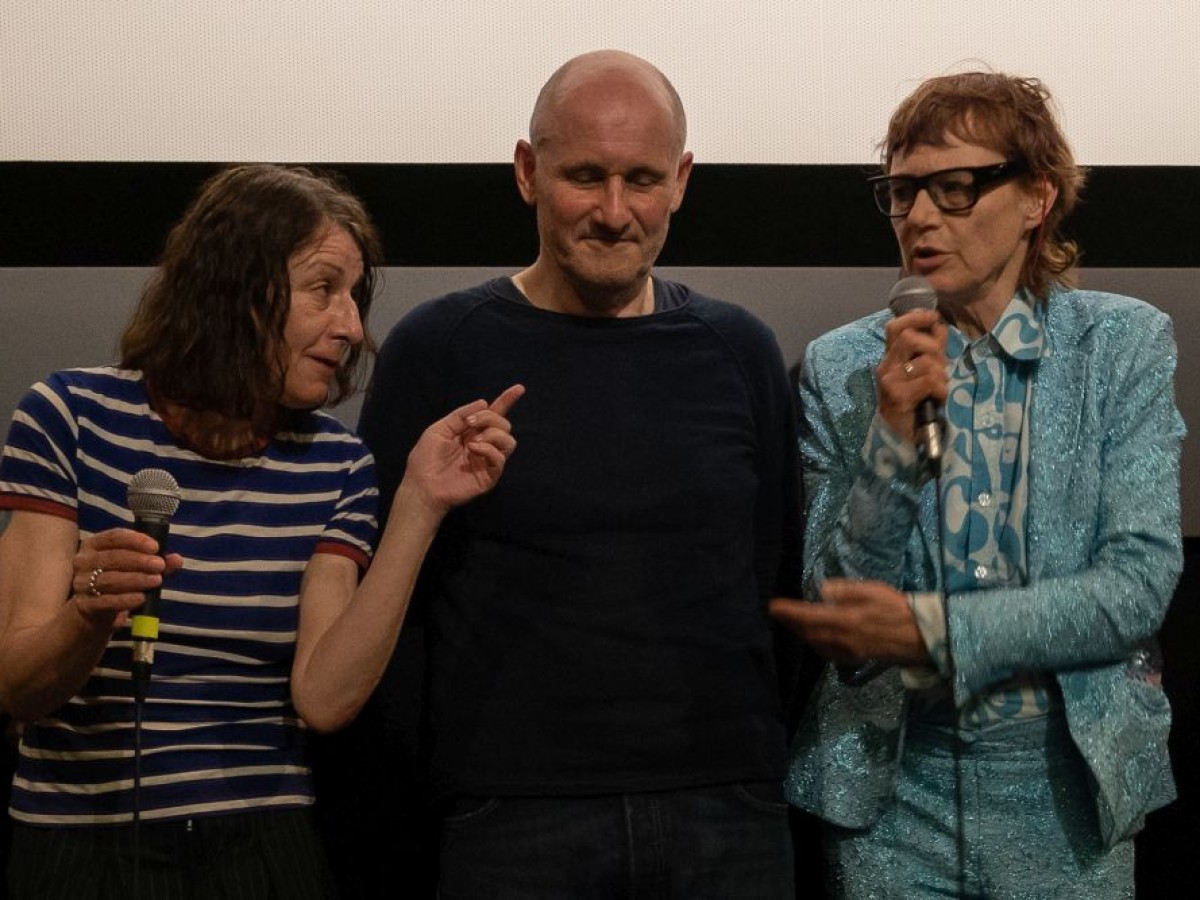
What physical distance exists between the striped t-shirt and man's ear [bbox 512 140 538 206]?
0.52m

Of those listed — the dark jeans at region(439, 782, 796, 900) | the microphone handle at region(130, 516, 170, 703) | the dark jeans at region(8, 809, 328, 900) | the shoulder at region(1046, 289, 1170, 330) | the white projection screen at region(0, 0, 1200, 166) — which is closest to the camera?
the microphone handle at region(130, 516, 170, 703)

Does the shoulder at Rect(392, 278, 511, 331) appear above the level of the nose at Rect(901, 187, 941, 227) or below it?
below

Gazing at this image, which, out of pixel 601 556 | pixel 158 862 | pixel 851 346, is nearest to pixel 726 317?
pixel 851 346

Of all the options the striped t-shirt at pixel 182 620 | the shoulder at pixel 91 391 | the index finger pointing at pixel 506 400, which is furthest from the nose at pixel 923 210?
the shoulder at pixel 91 391

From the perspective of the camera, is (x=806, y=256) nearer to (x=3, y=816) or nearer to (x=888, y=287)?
(x=888, y=287)

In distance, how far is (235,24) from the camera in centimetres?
247

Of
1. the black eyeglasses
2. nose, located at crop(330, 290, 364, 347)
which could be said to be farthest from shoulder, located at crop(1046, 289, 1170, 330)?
nose, located at crop(330, 290, 364, 347)

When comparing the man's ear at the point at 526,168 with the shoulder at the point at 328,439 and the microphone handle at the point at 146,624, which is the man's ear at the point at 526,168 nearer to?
the shoulder at the point at 328,439

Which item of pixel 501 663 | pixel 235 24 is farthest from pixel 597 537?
pixel 235 24

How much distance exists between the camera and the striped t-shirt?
1.93m

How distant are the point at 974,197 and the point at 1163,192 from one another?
0.60m

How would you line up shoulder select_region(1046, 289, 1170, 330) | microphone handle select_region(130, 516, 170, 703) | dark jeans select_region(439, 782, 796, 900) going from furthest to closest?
shoulder select_region(1046, 289, 1170, 330) → dark jeans select_region(439, 782, 796, 900) → microphone handle select_region(130, 516, 170, 703)

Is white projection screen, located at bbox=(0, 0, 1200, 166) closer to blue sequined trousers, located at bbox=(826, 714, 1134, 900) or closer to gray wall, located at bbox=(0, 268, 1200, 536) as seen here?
gray wall, located at bbox=(0, 268, 1200, 536)

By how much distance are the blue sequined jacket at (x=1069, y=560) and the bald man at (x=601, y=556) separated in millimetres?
95
